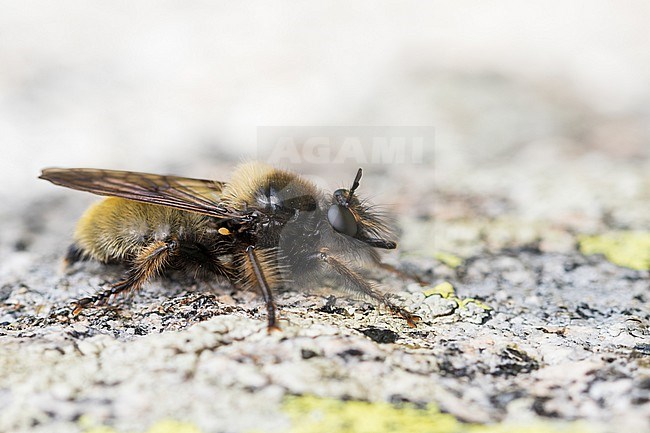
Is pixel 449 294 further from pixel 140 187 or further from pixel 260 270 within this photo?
pixel 140 187

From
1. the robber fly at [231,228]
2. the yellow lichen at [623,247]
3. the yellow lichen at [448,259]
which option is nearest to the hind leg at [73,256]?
the robber fly at [231,228]

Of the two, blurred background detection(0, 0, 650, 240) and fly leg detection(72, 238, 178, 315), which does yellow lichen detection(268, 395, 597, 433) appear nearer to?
fly leg detection(72, 238, 178, 315)

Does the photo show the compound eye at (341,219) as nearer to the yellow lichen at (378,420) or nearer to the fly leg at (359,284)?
the fly leg at (359,284)

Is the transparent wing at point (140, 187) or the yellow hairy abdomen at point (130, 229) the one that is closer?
the transparent wing at point (140, 187)

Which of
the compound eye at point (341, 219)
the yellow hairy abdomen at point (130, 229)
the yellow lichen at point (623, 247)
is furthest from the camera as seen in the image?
the yellow lichen at point (623, 247)

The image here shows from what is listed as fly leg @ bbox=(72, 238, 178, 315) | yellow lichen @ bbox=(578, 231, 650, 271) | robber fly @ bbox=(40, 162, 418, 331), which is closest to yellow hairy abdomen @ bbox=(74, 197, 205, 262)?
robber fly @ bbox=(40, 162, 418, 331)

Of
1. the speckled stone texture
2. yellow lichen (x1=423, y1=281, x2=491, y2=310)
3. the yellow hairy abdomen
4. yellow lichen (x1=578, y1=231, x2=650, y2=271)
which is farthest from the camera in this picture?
yellow lichen (x1=578, y1=231, x2=650, y2=271)
